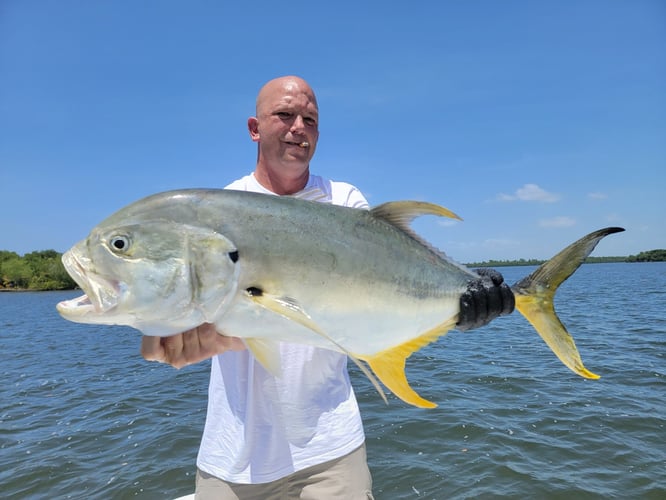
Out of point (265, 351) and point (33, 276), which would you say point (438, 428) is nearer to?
point (265, 351)

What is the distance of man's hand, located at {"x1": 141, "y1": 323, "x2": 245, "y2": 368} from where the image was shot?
1.88 m

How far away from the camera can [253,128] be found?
A: 2.99 metres

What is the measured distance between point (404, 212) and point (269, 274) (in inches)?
31.0

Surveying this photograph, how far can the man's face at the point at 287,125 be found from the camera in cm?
273

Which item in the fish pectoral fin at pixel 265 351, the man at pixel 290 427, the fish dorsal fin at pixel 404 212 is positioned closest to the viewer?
the fish pectoral fin at pixel 265 351

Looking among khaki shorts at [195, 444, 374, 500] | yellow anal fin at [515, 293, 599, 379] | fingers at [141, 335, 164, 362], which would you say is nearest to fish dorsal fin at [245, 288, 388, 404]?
fingers at [141, 335, 164, 362]

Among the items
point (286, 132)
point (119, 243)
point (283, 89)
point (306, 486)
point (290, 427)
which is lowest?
point (306, 486)

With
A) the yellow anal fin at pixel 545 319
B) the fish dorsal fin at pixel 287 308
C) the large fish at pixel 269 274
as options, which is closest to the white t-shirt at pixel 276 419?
the large fish at pixel 269 274

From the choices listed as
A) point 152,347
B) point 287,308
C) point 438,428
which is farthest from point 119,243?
point 438,428

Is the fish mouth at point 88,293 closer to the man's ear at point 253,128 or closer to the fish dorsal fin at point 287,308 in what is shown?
the fish dorsal fin at point 287,308

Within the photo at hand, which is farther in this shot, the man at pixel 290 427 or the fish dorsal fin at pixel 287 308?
the man at pixel 290 427

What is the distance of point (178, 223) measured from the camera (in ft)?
5.96

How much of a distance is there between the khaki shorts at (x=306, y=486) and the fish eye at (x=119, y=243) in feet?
4.86

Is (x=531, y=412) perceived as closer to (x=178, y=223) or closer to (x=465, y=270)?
(x=465, y=270)
